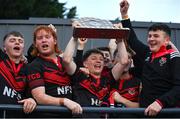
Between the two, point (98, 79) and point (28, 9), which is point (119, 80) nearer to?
point (98, 79)

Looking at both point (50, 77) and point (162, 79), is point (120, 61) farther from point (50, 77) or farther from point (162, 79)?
point (50, 77)

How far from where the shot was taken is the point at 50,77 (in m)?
4.46

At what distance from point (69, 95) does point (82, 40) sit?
2.43 feet

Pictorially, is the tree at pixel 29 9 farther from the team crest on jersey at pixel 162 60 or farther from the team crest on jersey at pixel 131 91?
the team crest on jersey at pixel 162 60

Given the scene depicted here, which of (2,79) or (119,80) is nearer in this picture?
(2,79)

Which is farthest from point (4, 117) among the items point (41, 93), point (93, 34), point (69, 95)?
point (93, 34)

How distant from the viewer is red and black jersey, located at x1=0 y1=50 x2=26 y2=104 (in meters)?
4.39

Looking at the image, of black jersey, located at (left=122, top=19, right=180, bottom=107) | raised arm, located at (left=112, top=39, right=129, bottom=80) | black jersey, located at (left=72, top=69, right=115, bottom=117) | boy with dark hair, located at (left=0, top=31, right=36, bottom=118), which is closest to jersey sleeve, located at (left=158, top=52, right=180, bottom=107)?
black jersey, located at (left=122, top=19, right=180, bottom=107)

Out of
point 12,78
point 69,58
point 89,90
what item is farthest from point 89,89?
point 12,78

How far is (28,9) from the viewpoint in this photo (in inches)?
1079

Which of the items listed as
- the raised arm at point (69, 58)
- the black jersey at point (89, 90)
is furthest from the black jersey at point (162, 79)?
the raised arm at point (69, 58)

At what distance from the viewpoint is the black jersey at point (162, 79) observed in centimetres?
444

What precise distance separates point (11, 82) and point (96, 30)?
93 centimetres

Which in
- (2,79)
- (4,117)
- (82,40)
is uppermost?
(82,40)
